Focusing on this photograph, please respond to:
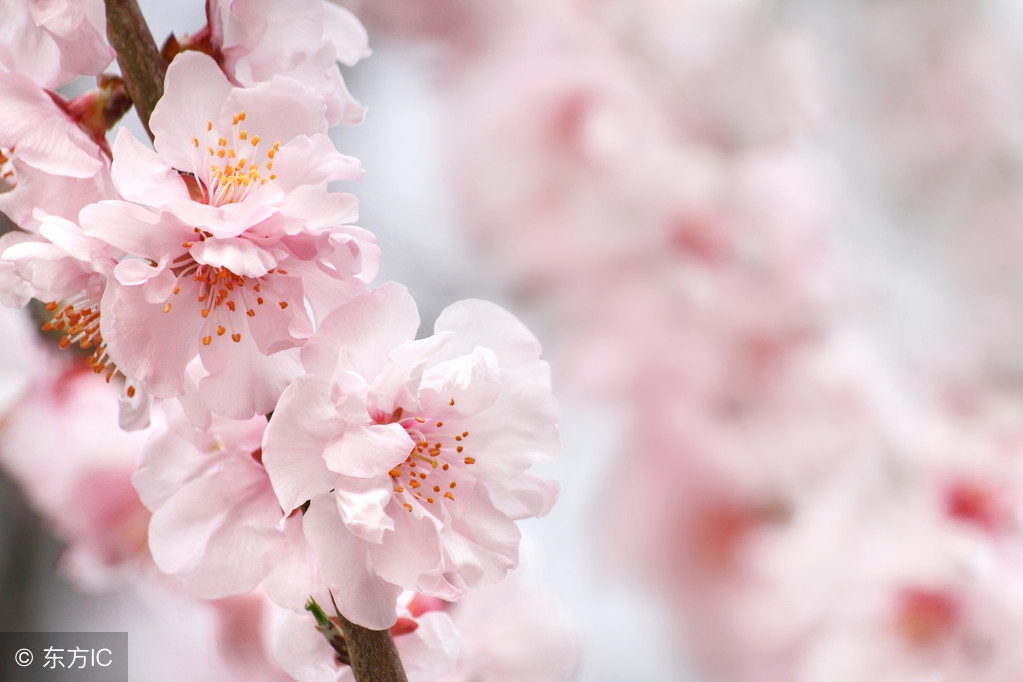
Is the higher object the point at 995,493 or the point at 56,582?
the point at 995,493

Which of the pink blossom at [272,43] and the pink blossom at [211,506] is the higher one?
the pink blossom at [272,43]

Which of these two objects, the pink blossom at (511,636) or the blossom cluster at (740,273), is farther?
the blossom cluster at (740,273)

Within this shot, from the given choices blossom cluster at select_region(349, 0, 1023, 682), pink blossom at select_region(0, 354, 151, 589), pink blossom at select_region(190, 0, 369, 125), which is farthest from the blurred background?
pink blossom at select_region(190, 0, 369, 125)

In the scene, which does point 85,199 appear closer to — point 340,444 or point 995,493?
point 340,444

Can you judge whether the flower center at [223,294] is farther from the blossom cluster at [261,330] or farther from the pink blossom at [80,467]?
the pink blossom at [80,467]

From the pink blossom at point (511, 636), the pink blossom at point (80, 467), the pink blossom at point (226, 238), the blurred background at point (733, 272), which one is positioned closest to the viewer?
the pink blossom at point (226, 238)

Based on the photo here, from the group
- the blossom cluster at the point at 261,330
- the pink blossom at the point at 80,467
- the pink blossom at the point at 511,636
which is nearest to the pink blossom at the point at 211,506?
the blossom cluster at the point at 261,330

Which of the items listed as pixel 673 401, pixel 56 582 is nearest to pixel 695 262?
pixel 673 401

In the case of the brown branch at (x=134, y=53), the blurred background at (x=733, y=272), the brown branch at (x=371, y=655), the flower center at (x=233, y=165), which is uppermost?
the blurred background at (x=733, y=272)
